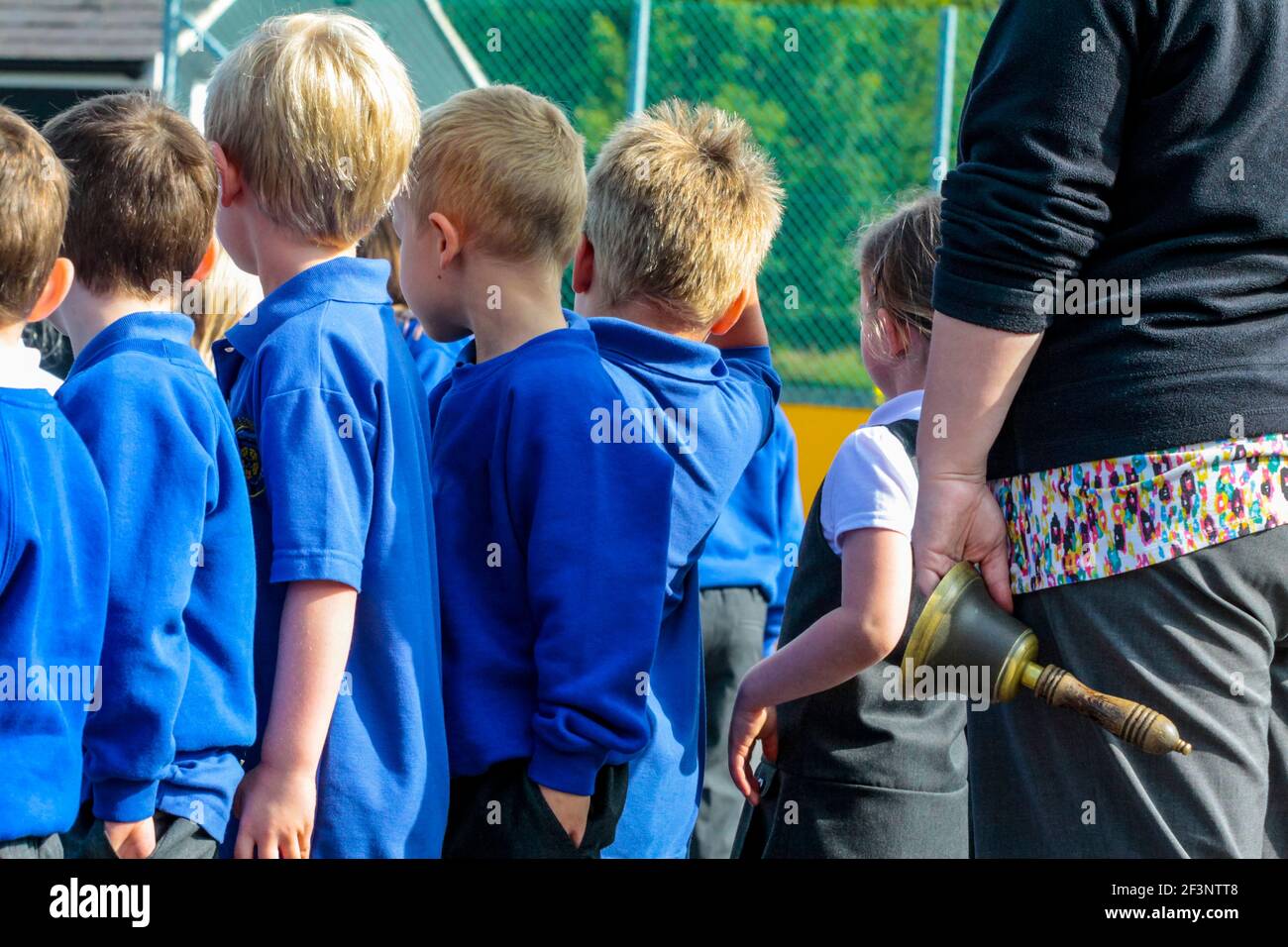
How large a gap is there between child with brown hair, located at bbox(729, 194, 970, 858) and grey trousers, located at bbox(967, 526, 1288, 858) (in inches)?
22.5

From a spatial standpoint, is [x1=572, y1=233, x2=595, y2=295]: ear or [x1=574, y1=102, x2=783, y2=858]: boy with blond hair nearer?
[x1=574, y1=102, x2=783, y2=858]: boy with blond hair

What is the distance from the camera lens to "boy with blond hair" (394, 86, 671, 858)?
219cm

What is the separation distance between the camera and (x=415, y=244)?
2447mm

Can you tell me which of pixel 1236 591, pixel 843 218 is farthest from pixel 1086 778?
pixel 843 218

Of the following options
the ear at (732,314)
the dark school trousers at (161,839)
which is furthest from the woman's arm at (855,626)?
the dark school trousers at (161,839)

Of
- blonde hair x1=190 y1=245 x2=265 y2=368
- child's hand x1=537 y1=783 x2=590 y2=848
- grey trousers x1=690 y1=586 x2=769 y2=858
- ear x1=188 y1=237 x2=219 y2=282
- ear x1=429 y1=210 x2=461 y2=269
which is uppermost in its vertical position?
ear x1=429 y1=210 x2=461 y2=269

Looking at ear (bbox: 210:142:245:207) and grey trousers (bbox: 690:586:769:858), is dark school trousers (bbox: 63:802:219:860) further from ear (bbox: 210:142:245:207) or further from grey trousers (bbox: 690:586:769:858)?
grey trousers (bbox: 690:586:769:858)

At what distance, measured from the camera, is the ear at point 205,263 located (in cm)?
233

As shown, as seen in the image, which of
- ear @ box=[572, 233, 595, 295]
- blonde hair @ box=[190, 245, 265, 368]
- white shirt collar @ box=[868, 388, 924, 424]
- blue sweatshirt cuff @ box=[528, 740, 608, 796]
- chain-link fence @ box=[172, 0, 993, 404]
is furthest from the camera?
chain-link fence @ box=[172, 0, 993, 404]

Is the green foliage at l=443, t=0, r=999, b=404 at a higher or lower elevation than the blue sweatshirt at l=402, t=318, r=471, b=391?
higher

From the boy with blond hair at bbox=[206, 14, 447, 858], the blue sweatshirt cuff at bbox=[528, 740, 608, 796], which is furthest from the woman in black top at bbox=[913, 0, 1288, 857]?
the boy with blond hair at bbox=[206, 14, 447, 858]
